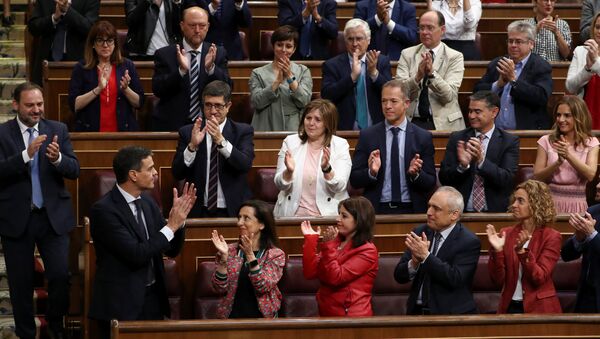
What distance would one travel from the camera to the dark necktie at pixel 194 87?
21.6ft

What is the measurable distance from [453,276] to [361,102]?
1894 millimetres

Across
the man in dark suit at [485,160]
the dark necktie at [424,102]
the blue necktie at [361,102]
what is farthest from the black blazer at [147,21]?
the man in dark suit at [485,160]

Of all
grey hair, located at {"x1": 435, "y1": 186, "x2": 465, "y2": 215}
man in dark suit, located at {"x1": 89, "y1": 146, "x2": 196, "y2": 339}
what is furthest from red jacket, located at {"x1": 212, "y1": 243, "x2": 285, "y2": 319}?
grey hair, located at {"x1": 435, "y1": 186, "x2": 465, "y2": 215}

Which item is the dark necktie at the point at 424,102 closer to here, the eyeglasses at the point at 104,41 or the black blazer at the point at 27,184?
the eyeglasses at the point at 104,41

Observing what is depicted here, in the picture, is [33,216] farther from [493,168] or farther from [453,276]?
[493,168]

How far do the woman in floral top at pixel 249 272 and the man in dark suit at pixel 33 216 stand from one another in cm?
89

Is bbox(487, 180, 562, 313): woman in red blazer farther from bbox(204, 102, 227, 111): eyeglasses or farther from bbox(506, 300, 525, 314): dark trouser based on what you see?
bbox(204, 102, 227, 111): eyeglasses

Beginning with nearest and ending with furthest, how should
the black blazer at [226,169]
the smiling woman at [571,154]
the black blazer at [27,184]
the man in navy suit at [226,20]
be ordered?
the black blazer at [27,184] → the black blazer at [226,169] → the smiling woman at [571,154] → the man in navy suit at [226,20]

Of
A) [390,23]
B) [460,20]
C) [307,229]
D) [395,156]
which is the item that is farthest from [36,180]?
[460,20]

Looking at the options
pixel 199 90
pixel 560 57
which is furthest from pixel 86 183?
pixel 560 57

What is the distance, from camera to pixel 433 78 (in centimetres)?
661

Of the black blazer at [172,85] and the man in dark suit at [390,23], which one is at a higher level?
the man in dark suit at [390,23]

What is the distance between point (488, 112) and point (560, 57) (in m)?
1.79

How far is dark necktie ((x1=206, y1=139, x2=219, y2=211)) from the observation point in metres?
5.78
